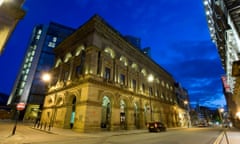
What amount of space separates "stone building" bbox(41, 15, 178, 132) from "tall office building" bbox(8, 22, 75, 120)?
21869 millimetres

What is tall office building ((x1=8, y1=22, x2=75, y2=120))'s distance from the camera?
1764 inches

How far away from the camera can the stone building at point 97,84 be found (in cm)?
1883

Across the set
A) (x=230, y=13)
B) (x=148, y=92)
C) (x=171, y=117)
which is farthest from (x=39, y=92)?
(x=230, y=13)

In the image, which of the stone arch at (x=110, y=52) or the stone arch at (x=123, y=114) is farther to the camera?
the stone arch at (x=110, y=52)

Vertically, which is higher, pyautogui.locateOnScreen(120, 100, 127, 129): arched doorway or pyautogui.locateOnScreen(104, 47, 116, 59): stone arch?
Result: pyautogui.locateOnScreen(104, 47, 116, 59): stone arch

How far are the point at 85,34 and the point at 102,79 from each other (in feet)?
29.7

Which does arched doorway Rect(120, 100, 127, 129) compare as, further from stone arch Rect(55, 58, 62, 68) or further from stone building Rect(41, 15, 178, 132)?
stone arch Rect(55, 58, 62, 68)

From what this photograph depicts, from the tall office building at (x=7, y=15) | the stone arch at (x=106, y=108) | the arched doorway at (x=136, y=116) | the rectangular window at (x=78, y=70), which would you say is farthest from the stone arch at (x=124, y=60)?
the tall office building at (x=7, y=15)

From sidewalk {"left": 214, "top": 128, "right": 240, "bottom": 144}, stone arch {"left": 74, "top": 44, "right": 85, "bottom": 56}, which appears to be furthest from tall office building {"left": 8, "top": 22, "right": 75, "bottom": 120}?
sidewalk {"left": 214, "top": 128, "right": 240, "bottom": 144}

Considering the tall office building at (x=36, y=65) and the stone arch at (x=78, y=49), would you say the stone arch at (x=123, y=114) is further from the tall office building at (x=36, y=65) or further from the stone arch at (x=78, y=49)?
the tall office building at (x=36, y=65)

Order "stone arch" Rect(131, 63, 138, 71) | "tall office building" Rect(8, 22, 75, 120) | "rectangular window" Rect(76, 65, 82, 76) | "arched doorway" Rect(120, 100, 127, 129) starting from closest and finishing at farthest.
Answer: "rectangular window" Rect(76, 65, 82, 76)
"arched doorway" Rect(120, 100, 127, 129)
"stone arch" Rect(131, 63, 138, 71)
"tall office building" Rect(8, 22, 75, 120)

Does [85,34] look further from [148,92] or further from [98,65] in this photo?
[148,92]

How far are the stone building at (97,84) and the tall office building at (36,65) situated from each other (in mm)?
21869

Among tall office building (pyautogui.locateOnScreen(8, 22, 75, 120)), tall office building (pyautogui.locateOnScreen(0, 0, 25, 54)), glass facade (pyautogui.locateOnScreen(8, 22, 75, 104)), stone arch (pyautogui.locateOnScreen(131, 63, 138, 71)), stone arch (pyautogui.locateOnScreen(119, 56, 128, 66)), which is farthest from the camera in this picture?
glass facade (pyautogui.locateOnScreen(8, 22, 75, 104))
